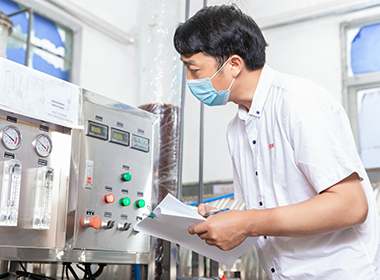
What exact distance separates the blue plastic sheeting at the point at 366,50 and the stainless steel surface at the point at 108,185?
69.7 inches

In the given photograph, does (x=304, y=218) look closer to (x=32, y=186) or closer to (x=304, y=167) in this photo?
(x=304, y=167)

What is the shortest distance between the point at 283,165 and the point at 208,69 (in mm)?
353

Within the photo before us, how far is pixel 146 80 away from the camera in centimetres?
193

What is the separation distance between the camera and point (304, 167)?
0.95 m

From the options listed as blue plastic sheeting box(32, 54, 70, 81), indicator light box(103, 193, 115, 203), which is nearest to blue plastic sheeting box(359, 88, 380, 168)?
indicator light box(103, 193, 115, 203)

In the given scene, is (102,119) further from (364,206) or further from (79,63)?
(79,63)

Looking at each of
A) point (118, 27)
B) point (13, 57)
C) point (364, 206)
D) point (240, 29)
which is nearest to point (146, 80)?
point (240, 29)

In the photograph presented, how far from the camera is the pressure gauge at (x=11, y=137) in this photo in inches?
44.3

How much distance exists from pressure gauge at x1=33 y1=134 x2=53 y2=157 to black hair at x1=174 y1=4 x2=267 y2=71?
0.50m

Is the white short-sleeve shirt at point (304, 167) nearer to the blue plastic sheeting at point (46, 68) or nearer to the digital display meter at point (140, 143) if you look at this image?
the digital display meter at point (140, 143)

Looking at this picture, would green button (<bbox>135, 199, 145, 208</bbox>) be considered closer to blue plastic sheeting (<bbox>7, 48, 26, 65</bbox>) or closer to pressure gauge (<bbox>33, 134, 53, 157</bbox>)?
pressure gauge (<bbox>33, 134, 53, 157</bbox>)

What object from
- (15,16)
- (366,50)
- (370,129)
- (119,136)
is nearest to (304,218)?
(119,136)

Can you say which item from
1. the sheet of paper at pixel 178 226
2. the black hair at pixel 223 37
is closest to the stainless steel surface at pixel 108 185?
the sheet of paper at pixel 178 226

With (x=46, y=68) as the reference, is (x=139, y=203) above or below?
below
